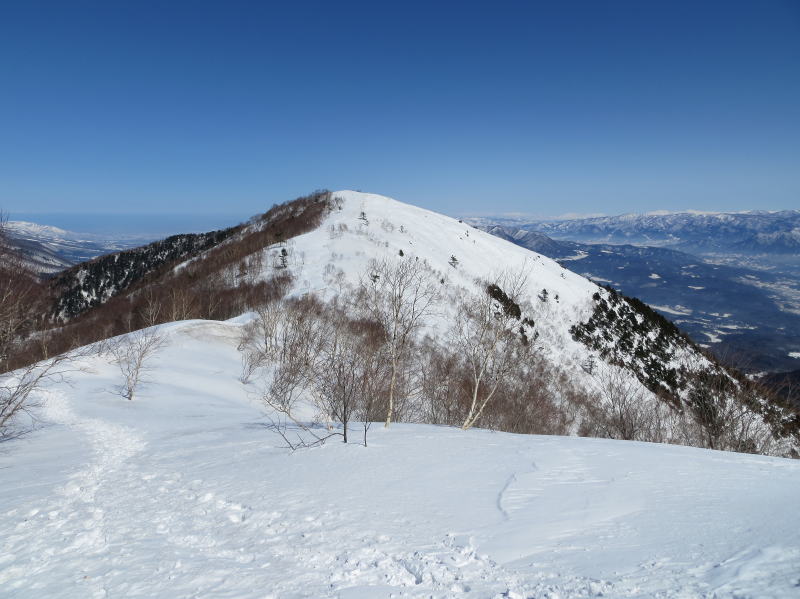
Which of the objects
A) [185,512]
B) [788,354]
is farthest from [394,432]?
[788,354]

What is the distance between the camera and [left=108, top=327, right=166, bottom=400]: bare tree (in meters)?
23.3

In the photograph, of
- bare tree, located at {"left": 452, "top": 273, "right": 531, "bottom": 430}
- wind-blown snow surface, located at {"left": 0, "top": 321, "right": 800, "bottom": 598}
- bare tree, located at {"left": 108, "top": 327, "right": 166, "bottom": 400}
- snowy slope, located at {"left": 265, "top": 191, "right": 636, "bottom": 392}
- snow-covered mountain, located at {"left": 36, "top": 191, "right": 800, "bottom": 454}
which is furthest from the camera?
snowy slope, located at {"left": 265, "top": 191, "right": 636, "bottom": 392}

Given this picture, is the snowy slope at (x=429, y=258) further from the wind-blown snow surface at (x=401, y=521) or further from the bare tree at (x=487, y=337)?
the wind-blown snow surface at (x=401, y=521)

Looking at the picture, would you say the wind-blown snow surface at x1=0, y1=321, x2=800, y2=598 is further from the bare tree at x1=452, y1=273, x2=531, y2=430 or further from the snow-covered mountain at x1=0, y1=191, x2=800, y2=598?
the bare tree at x1=452, y1=273, x2=531, y2=430

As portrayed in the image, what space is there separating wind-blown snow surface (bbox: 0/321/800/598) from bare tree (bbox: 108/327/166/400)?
10.1 metres

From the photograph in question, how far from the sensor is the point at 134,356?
1049 inches

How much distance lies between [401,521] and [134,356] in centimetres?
2659

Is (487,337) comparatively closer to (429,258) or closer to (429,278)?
(429,278)

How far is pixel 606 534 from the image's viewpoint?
20.9ft

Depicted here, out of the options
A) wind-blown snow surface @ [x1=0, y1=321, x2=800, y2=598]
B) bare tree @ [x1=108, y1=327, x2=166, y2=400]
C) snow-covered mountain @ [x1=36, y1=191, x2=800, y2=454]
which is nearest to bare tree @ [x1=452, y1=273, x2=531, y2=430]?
snow-covered mountain @ [x1=36, y1=191, x2=800, y2=454]

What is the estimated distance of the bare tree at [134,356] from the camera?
23328mm

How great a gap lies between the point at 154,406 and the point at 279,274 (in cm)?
2974

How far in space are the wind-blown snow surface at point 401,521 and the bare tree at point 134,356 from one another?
396 inches

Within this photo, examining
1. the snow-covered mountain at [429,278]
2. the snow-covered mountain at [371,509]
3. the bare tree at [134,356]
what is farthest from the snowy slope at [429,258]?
the snow-covered mountain at [371,509]
